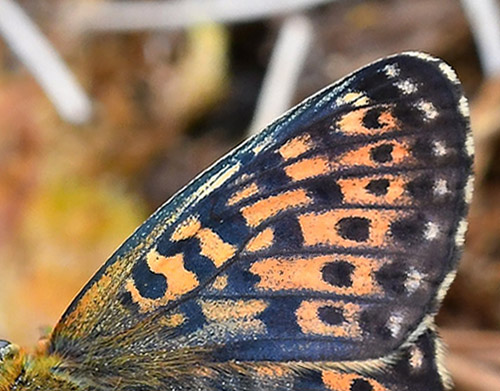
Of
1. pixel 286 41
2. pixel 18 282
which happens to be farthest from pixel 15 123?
pixel 286 41

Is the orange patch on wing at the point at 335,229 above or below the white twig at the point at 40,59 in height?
below

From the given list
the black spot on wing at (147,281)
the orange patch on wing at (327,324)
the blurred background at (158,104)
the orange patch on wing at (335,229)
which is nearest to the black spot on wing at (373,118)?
the orange patch on wing at (335,229)

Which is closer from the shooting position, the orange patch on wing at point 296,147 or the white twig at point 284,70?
the orange patch on wing at point 296,147

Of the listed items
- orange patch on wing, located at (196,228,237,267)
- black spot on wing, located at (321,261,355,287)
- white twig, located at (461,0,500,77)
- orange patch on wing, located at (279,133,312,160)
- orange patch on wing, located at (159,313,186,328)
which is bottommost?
orange patch on wing, located at (159,313,186,328)

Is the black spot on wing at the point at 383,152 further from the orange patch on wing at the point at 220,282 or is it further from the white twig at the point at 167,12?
the white twig at the point at 167,12

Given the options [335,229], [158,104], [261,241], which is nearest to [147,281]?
[261,241]

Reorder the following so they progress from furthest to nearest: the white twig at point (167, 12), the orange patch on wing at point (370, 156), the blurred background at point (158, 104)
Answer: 1. the white twig at point (167, 12)
2. the blurred background at point (158, 104)
3. the orange patch on wing at point (370, 156)

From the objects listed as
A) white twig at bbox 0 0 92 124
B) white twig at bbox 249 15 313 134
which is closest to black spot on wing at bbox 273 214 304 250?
white twig at bbox 249 15 313 134

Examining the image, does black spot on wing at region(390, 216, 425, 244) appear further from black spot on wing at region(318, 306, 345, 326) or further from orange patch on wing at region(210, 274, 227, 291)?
orange patch on wing at region(210, 274, 227, 291)
